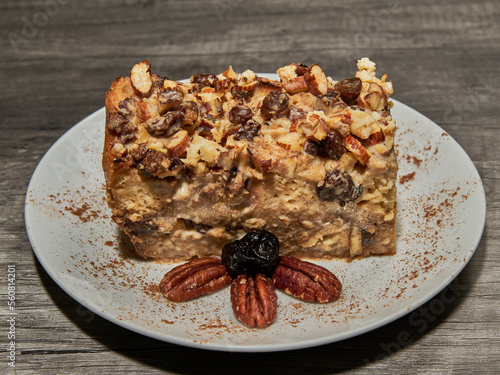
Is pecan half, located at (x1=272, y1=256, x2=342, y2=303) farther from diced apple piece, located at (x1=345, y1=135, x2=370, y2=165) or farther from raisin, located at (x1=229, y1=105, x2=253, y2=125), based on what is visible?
raisin, located at (x1=229, y1=105, x2=253, y2=125)

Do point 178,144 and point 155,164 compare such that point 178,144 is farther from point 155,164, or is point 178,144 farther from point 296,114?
point 296,114

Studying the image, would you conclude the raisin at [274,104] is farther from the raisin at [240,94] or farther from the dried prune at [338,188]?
the dried prune at [338,188]

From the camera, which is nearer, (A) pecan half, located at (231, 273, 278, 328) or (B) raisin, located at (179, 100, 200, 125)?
(A) pecan half, located at (231, 273, 278, 328)

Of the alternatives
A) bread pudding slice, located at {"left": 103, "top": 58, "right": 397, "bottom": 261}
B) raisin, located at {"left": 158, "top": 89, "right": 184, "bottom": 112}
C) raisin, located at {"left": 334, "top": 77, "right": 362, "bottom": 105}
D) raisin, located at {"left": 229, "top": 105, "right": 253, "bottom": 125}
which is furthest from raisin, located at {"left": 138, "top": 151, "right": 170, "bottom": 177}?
raisin, located at {"left": 334, "top": 77, "right": 362, "bottom": 105}

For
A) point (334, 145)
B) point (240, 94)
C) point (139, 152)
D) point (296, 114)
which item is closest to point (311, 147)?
point (334, 145)

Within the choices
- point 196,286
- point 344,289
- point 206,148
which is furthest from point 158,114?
point 344,289

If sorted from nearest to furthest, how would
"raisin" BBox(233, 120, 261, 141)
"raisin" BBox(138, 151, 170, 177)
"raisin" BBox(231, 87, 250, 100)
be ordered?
"raisin" BBox(138, 151, 170, 177)
"raisin" BBox(233, 120, 261, 141)
"raisin" BBox(231, 87, 250, 100)

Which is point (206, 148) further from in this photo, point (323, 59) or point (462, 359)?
point (323, 59)
